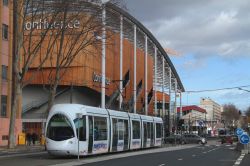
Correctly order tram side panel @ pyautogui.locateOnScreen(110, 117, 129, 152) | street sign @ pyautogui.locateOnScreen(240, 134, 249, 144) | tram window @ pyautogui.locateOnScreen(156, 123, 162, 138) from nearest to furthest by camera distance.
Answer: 1. tram side panel @ pyautogui.locateOnScreen(110, 117, 129, 152)
2. street sign @ pyautogui.locateOnScreen(240, 134, 249, 144)
3. tram window @ pyautogui.locateOnScreen(156, 123, 162, 138)

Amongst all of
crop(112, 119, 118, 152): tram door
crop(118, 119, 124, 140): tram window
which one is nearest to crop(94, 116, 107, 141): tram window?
crop(112, 119, 118, 152): tram door

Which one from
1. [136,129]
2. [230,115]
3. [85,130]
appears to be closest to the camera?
[85,130]

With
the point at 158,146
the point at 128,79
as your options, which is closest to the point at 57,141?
the point at 158,146

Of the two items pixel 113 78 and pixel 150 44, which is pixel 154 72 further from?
pixel 113 78

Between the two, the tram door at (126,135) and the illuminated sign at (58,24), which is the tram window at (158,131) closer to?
the tram door at (126,135)

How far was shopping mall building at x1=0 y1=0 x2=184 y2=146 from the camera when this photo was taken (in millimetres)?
55219

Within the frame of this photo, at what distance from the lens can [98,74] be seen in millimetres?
81375

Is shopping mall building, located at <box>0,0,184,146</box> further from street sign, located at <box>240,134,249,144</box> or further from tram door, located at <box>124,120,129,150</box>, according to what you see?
street sign, located at <box>240,134,249,144</box>

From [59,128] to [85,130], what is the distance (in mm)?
1536

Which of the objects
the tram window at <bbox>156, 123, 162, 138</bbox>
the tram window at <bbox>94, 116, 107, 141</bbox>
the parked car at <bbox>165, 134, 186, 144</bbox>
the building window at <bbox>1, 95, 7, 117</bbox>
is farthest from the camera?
the parked car at <bbox>165, 134, 186, 144</bbox>

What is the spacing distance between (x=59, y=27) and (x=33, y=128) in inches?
1476

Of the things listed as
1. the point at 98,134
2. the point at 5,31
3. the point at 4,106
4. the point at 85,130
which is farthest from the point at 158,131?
the point at 5,31

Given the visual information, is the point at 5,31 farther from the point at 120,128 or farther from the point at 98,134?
the point at 98,134

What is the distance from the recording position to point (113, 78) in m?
88.8
